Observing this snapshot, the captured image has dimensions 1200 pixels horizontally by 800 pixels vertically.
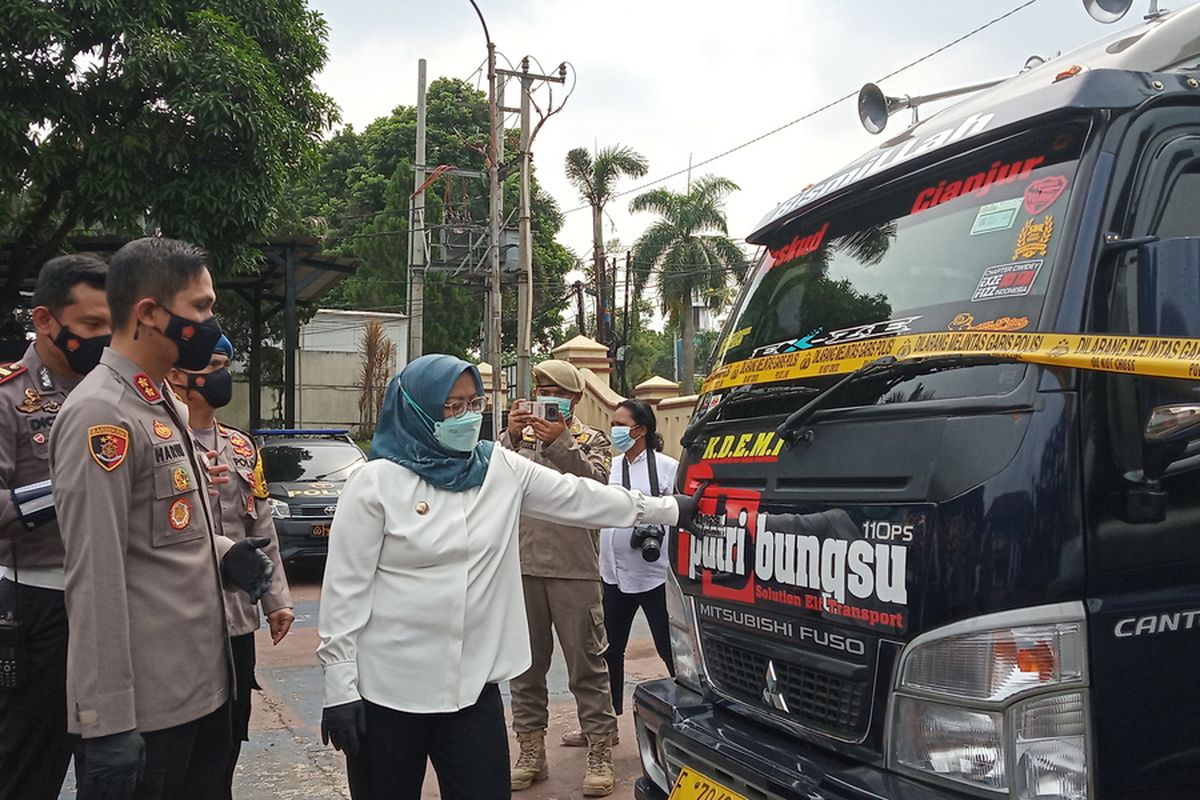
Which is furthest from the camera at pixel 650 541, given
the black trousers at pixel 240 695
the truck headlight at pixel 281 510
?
the truck headlight at pixel 281 510

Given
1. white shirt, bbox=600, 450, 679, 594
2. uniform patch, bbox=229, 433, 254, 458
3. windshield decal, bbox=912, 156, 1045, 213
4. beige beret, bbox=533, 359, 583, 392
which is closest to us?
windshield decal, bbox=912, 156, 1045, 213

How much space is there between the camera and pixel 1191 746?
2.08 m

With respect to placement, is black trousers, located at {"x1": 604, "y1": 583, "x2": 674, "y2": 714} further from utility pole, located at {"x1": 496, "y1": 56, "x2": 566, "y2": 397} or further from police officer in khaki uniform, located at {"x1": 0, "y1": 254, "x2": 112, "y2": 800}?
utility pole, located at {"x1": 496, "y1": 56, "x2": 566, "y2": 397}

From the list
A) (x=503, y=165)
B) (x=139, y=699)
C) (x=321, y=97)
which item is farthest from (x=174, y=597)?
(x=503, y=165)

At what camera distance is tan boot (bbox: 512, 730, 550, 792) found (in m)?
4.34

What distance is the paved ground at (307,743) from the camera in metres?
4.37

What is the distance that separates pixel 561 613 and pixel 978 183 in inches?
103

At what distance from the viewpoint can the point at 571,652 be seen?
4.38m

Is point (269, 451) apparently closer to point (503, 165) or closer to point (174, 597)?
point (503, 165)

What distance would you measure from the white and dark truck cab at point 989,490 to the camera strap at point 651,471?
2.09 metres

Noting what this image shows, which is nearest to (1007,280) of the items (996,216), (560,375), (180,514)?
(996,216)

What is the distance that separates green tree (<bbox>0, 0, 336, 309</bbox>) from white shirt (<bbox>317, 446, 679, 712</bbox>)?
28.2 feet

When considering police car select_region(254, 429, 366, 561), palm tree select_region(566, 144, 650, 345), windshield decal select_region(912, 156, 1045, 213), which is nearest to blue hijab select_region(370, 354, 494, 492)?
windshield decal select_region(912, 156, 1045, 213)

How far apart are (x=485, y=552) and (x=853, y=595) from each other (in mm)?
1021
